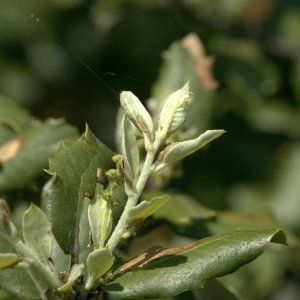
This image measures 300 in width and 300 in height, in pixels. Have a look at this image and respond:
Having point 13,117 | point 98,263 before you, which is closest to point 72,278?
point 98,263

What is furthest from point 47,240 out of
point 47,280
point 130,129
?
point 130,129

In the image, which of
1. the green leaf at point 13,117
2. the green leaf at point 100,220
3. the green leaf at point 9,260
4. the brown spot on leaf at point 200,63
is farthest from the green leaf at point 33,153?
the green leaf at point 9,260

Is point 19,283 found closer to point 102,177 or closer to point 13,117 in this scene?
point 102,177

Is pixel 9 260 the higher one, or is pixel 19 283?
pixel 9 260

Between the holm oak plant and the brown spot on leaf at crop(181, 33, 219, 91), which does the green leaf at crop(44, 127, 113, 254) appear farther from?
the brown spot on leaf at crop(181, 33, 219, 91)

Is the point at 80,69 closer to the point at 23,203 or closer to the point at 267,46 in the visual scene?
the point at 267,46

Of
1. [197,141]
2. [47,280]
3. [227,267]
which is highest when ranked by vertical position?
[197,141]
